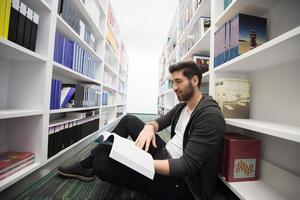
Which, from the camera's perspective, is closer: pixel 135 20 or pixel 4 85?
pixel 4 85

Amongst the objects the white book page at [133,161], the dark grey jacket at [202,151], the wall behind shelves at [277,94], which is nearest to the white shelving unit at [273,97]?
the wall behind shelves at [277,94]

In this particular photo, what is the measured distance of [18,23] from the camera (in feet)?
2.80

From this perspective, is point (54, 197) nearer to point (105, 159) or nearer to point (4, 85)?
point (105, 159)

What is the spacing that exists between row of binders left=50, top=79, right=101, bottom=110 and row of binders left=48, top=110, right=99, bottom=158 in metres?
0.14

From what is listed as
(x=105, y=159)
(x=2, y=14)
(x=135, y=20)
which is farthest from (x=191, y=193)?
(x=135, y=20)

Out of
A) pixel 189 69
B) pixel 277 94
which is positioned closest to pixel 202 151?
pixel 189 69

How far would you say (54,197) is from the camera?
0.94 metres

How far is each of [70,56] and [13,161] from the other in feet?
3.03

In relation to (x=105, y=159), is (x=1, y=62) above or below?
above

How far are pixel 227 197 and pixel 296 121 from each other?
1.99 ft

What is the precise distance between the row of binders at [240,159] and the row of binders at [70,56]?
137 centimetres

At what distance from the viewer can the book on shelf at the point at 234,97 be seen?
3.35 ft

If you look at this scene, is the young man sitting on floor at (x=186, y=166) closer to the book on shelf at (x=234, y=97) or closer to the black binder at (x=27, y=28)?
the book on shelf at (x=234, y=97)

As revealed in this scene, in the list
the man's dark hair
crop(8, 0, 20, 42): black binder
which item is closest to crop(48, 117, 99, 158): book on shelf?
crop(8, 0, 20, 42): black binder
